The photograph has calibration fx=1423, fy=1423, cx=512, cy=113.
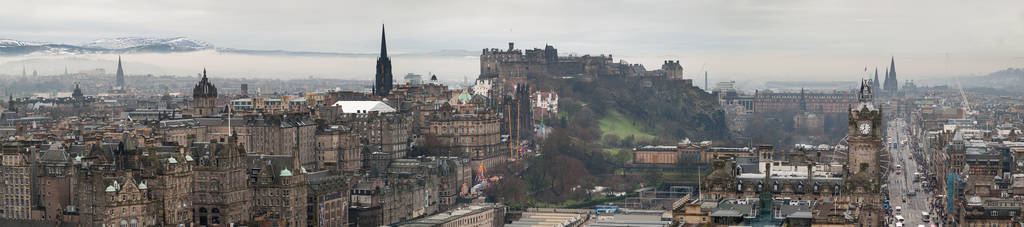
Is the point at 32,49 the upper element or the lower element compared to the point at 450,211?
upper

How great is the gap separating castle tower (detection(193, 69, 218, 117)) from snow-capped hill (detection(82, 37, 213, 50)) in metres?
3.87

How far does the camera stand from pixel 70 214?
307 ft

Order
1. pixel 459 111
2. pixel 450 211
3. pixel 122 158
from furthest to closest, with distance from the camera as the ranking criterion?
1. pixel 459 111
2. pixel 450 211
3. pixel 122 158

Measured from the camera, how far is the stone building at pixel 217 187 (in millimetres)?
97875

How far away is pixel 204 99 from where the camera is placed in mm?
140500

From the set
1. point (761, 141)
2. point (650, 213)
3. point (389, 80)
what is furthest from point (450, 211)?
point (761, 141)

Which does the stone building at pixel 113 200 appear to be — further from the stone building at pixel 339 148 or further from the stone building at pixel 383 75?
the stone building at pixel 383 75

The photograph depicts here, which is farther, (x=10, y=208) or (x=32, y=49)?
(x=32, y=49)

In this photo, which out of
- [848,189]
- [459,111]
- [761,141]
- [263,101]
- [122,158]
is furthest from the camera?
[761,141]

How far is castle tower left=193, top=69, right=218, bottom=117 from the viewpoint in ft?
458

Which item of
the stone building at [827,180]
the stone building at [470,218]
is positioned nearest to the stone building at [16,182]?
the stone building at [470,218]

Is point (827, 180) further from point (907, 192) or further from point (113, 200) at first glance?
point (907, 192)

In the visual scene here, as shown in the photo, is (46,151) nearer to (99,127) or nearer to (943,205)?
(99,127)

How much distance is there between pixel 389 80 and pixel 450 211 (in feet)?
173
